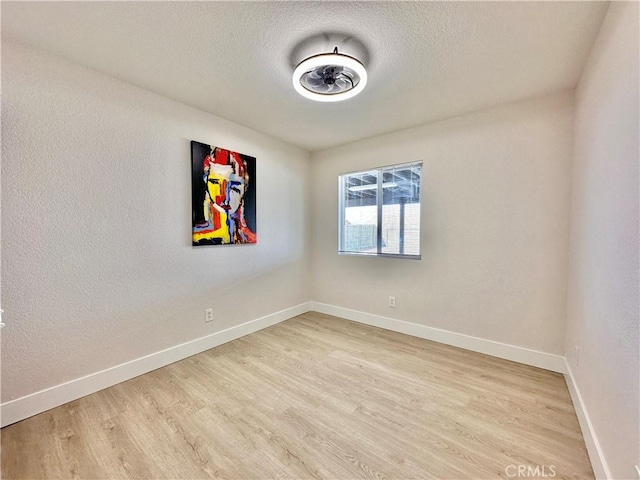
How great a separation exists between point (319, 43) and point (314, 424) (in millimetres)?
2383

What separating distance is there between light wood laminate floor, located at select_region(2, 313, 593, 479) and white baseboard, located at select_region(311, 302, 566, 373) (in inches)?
4.0

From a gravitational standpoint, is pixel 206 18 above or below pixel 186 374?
above

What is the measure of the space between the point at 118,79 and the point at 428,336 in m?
3.70

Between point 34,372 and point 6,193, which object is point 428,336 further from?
point 6,193

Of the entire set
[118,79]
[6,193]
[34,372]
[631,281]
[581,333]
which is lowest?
[34,372]

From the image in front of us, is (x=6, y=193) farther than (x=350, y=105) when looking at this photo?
No

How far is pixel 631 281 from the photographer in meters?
1.05

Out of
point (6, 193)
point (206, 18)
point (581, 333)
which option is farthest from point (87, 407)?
point (581, 333)

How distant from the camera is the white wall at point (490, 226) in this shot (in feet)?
7.38

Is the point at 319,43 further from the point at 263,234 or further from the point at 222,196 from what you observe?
the point at 263,234

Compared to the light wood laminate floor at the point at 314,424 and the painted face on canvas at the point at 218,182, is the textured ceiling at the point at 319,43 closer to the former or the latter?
the painted face on canvas at the point at 218,182

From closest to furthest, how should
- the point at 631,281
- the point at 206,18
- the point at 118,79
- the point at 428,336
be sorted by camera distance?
the point at 631,281
the point at 206,18
the point at 118,79
the point at 428,336

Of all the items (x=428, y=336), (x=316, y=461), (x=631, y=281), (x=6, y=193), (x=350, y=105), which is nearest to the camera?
(x=631, y=281)

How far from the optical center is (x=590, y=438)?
55.2 inches
